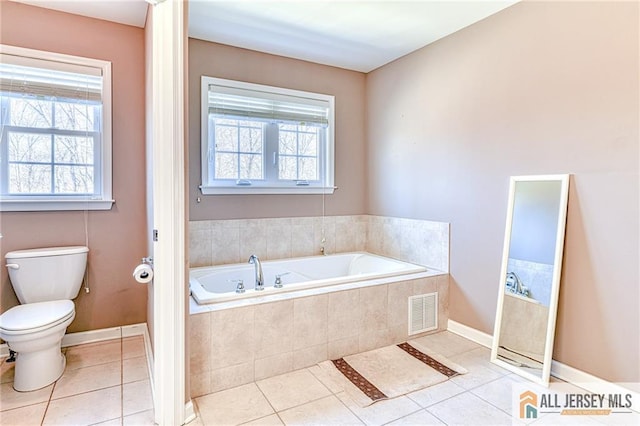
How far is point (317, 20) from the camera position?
8.56 ft

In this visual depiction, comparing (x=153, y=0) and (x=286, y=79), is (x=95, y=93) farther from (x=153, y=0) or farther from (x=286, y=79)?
(x=286, y=79)

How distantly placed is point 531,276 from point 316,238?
1.92 metres

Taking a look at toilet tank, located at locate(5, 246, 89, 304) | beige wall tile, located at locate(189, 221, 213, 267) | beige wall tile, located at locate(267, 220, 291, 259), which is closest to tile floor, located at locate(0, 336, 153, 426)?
toilet tank, located at locate(5, 246, 89, 304)

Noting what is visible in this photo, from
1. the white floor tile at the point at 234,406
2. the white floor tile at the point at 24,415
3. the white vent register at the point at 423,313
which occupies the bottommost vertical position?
the white floor tile at the point at 24,415

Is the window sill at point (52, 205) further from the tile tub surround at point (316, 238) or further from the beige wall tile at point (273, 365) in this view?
the beige wall tile at point (273, 365)

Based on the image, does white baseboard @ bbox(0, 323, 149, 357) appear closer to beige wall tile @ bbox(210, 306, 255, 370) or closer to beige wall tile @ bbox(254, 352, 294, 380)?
beige wall tile @ bbox(210, 306, 255, 370)

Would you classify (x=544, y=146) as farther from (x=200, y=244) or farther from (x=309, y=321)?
(x=200, y=244)

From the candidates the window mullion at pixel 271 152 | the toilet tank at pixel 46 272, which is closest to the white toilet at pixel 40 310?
the toilet tank at pixel 46 272

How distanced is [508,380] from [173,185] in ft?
7.40

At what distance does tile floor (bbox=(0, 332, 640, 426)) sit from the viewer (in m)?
1.75

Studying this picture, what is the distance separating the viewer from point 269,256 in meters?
3.29

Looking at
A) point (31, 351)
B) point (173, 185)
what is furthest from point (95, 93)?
point (31, 351)

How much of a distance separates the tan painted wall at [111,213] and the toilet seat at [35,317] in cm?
38

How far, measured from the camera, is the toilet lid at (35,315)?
1.90 meters
